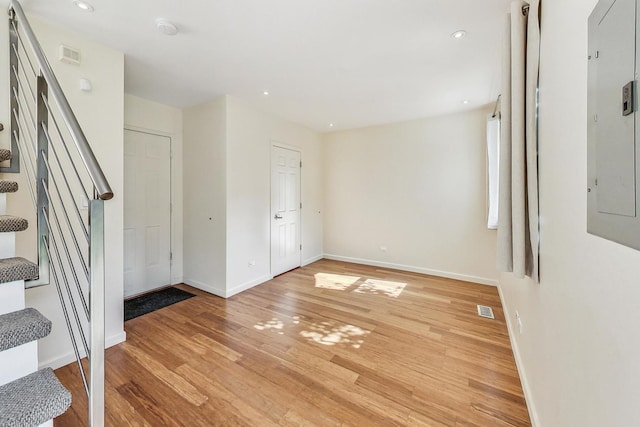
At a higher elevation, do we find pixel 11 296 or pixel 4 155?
pixel 4 155

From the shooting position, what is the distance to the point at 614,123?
634 mm

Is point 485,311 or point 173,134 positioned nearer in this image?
point 485,311

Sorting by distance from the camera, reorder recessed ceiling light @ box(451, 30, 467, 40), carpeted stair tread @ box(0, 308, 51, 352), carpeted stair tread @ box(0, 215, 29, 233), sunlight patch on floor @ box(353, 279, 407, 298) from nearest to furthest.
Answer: carpeted stair tread @ box(0, 308, 51, 352) < carpeted stair tread @ box(0, 215, 29, 233) < recessed ceiling light @ box(451, 30, 467, 40) < sunlight patch on floor @ box(353, 279, 407, 298)

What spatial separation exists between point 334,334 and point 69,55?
314 cm

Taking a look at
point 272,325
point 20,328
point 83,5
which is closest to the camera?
point 20,328

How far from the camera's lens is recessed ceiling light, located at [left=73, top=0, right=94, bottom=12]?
66.3 inches

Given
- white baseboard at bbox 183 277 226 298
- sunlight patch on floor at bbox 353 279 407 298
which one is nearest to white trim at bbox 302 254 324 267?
sunlight patch on floor at bbox 353 279 407 298

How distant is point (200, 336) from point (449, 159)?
3.94 m

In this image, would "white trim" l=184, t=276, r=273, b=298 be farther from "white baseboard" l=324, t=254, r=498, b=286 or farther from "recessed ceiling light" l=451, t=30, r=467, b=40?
"recessed ceiling light" l=451, t=30, r=467, b=40

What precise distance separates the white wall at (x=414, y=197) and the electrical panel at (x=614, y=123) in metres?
3.30

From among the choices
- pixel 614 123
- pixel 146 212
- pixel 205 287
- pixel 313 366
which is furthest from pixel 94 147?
pixel 614 123

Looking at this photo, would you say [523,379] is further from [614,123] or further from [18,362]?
[18,362]

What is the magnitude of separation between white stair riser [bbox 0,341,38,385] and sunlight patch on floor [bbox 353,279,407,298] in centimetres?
298

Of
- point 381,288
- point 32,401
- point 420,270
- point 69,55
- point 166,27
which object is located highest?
point 166,27
